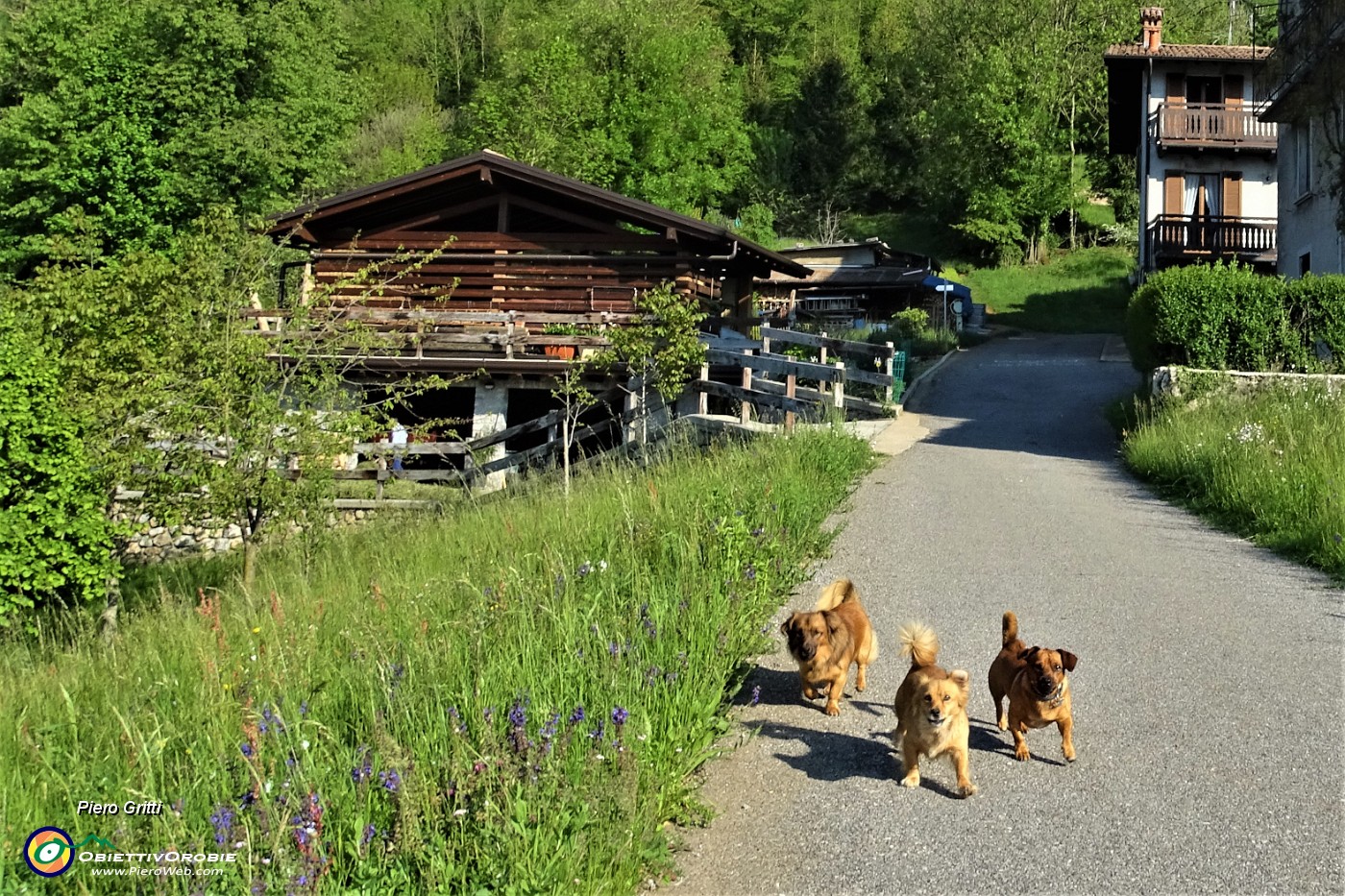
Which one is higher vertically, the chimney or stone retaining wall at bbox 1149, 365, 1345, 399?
the chimney

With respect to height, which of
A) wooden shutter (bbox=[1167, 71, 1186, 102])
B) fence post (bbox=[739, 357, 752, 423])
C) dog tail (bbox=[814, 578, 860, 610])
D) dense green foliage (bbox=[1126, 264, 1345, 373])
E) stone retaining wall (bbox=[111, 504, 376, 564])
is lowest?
stone retaining wall (bbox=[111, 504, 376, 564])

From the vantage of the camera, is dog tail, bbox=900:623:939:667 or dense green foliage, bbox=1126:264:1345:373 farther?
dense green foliage, bbox=1126:264:1345:373

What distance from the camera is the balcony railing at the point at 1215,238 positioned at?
114 ft

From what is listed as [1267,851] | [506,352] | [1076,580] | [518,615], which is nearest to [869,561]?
[1076,580]

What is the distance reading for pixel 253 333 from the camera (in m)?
13.1

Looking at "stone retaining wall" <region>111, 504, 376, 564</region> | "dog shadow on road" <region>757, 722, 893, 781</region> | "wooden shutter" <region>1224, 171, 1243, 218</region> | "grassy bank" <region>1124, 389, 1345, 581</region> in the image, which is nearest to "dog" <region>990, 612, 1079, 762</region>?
"dog shadow on road" <region>757, 722, 893, 781</region>

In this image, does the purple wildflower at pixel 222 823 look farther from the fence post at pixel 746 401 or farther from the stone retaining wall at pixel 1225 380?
the fence post at pixel 746 401

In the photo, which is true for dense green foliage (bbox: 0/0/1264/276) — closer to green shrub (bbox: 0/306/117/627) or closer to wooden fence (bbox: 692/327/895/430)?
green shrub (bbox: 0/306/117/627)

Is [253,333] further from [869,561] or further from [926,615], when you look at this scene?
[926,615]

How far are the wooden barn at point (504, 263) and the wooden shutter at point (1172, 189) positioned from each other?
56.9 ft

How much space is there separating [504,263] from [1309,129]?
17167 mm

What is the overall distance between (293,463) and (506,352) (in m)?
10.3

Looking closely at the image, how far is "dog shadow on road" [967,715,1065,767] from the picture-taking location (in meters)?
5.55

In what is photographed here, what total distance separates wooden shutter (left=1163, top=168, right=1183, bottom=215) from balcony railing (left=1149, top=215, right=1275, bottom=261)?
301 centimetres
